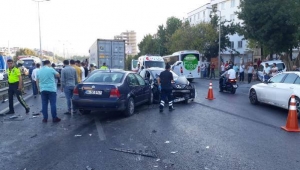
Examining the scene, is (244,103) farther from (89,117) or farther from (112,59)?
(112,59)

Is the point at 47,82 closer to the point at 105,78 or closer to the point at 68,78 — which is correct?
the point at 68,78

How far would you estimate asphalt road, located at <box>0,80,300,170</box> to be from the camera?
207 inches

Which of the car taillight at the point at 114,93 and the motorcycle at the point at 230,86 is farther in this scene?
the motorcycle at the point at 230,86

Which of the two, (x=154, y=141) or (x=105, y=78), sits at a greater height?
(x=105, y=78)

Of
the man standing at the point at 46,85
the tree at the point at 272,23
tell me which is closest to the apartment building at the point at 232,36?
the tree at the point at 272,23

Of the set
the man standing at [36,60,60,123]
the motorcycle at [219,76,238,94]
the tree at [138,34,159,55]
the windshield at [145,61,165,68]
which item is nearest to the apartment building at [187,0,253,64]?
the tree at [138,34,159,55]

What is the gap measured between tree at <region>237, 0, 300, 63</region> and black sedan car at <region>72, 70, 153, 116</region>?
18.7m

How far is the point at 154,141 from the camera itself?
671 cm

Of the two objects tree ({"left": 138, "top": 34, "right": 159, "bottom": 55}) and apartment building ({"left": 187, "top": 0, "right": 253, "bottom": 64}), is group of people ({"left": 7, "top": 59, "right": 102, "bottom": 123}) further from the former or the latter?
tree ({"left": 138, "top": 34, "right": 159, "bottom": 55})

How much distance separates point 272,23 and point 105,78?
20.3 metres

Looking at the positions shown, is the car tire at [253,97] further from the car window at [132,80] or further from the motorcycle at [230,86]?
the car window at [132,80]

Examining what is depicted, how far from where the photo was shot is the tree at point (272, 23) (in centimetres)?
2453

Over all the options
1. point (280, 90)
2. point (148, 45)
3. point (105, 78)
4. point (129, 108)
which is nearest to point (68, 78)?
point (105, 78)

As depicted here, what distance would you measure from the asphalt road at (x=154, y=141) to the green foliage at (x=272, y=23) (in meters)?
16.9
